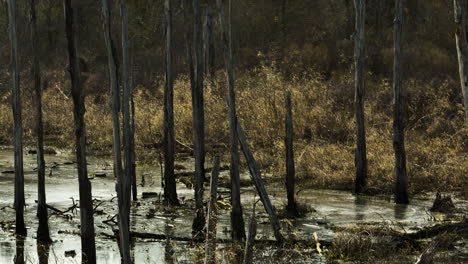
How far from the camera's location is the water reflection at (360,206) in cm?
1449

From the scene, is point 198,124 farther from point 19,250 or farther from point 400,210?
point 400,210

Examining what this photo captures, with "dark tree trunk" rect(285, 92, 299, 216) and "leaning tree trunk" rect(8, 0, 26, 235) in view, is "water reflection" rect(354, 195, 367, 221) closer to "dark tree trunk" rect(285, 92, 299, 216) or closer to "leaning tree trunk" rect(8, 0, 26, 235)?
"dark tree trunk" rect(285, 92, 299, 216)

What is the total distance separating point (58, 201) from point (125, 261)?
7976 mm

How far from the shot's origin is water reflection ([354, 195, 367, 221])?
14.5 metres

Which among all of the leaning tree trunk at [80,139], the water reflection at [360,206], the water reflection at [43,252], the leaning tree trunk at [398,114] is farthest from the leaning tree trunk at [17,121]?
the leaning tree trunk at [398,114]

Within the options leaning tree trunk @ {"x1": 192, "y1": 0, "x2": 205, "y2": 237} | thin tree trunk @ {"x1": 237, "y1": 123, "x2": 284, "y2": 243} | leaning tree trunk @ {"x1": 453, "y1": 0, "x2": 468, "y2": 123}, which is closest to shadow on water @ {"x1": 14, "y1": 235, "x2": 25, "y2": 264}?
leaning tree trunk @ {"x1": 192, "y1": 0, "x2": 205, "y2": 237}

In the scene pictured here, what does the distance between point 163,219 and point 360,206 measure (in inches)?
145

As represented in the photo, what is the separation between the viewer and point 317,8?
4206 centimetres

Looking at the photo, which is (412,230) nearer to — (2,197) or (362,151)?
(362,151)

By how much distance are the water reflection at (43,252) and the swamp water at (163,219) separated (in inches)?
2.0

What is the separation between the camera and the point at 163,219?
14.0 metres

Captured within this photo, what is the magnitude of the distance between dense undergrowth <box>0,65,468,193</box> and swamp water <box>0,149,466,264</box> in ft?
3.71

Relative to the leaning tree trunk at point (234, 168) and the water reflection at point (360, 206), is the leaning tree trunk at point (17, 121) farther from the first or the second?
the water reflection at point (360, 206)

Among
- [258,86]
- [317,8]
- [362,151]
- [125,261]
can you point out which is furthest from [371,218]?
[317,8]
